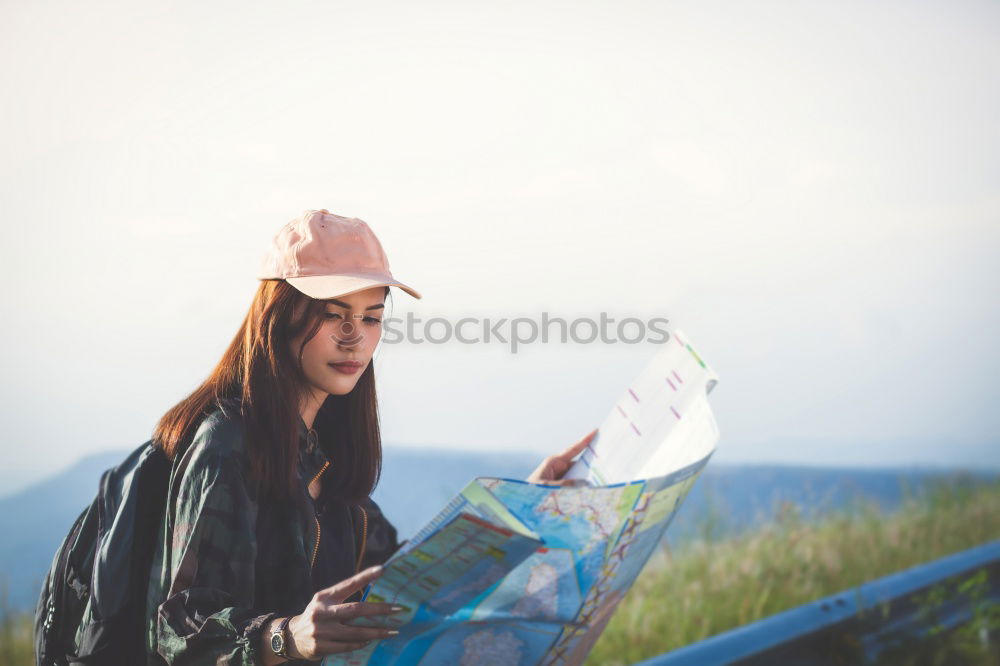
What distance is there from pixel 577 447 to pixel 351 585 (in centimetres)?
100

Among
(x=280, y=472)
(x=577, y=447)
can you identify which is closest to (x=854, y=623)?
(x=577, y=447)

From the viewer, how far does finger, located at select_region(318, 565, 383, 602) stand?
1.46 metres

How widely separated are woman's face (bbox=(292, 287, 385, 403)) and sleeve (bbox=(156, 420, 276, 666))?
0.28m

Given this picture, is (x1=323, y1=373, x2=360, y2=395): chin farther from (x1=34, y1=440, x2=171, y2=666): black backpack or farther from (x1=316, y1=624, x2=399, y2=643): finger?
(x1=316, y1=624, x2=399, y2=643): finger

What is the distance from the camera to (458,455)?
5016mm

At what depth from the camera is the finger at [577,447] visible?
7.79 ft

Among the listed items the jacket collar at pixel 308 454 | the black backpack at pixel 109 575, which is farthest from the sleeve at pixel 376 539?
the black backpack at pixel 109 575

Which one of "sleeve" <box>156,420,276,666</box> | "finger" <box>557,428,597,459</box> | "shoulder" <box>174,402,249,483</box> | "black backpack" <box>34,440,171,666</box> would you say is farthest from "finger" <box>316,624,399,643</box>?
"finger" <box>557,428,597,459</box>

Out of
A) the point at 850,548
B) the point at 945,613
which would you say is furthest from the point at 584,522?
the point at 850,548

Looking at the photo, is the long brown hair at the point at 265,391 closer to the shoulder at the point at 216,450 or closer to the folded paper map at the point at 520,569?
the shoulder at the point at 216,450

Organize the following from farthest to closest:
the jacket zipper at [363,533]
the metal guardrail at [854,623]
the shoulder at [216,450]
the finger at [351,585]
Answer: the metal guardrail at [854,623] < the jacket zipper at [363,533] < the shoulder at [216,450] < the finger at [351,585]

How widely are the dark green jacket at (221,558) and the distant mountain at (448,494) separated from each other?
970mm

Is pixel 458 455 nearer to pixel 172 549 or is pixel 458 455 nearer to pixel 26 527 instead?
pixel 26 527

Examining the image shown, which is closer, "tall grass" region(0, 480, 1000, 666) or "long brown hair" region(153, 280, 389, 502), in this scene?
"long brown hair" region(153, 280, 389, 502)
